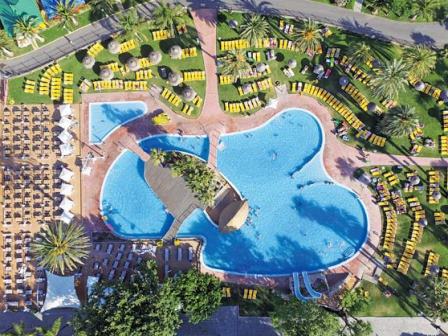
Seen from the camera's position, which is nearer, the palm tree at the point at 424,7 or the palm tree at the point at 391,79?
the palm tree at the point at 391,79

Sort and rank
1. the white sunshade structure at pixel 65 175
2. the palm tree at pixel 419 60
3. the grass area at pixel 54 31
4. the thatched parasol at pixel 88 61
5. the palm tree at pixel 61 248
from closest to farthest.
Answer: the palm tree at pixel 61 248 < the palm tree at pixel 419 60 < the white sunshade structure at pixel 65 175 < the thatched parasol at pixel 88 61 < the grass area at pixel 54 31

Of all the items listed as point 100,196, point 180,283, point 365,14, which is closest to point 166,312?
point 180,283

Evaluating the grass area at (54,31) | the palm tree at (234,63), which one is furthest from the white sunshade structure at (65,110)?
the palm tree at (234,63)

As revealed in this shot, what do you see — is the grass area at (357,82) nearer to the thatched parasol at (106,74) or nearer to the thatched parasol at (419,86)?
the thatched parasol at (419,86)

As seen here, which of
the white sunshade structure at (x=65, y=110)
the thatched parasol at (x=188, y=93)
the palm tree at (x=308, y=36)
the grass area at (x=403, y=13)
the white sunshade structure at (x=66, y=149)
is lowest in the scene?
the white sunshade structure at (x=66, y=149)

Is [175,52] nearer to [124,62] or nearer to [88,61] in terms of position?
[124,62]

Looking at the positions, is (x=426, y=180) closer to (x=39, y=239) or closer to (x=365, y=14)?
(x=365, y=14)

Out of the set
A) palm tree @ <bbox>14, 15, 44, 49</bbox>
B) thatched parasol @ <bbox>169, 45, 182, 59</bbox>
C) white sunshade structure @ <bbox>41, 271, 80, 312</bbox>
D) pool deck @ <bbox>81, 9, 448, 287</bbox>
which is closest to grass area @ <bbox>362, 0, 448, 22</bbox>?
pool deck @ <bbox>81, 9, 448, 287</bbox>
